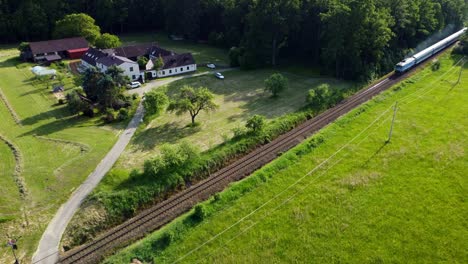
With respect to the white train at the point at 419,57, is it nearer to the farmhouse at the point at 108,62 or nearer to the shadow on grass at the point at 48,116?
the farmhouse at the point at 108,62

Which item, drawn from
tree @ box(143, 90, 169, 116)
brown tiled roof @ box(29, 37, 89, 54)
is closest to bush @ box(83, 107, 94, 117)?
tree @ box(143, 90, 169, 116)

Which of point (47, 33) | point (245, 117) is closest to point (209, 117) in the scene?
point (245, 117)

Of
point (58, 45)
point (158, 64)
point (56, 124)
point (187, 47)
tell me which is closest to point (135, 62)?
point (158, 64)

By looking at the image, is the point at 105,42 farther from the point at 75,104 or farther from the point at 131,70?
the point at 75,104

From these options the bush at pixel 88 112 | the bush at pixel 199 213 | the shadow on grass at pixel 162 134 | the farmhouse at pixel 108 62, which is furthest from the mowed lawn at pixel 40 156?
the bush at pixel 199 213

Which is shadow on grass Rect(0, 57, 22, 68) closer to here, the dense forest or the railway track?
the dense forest
